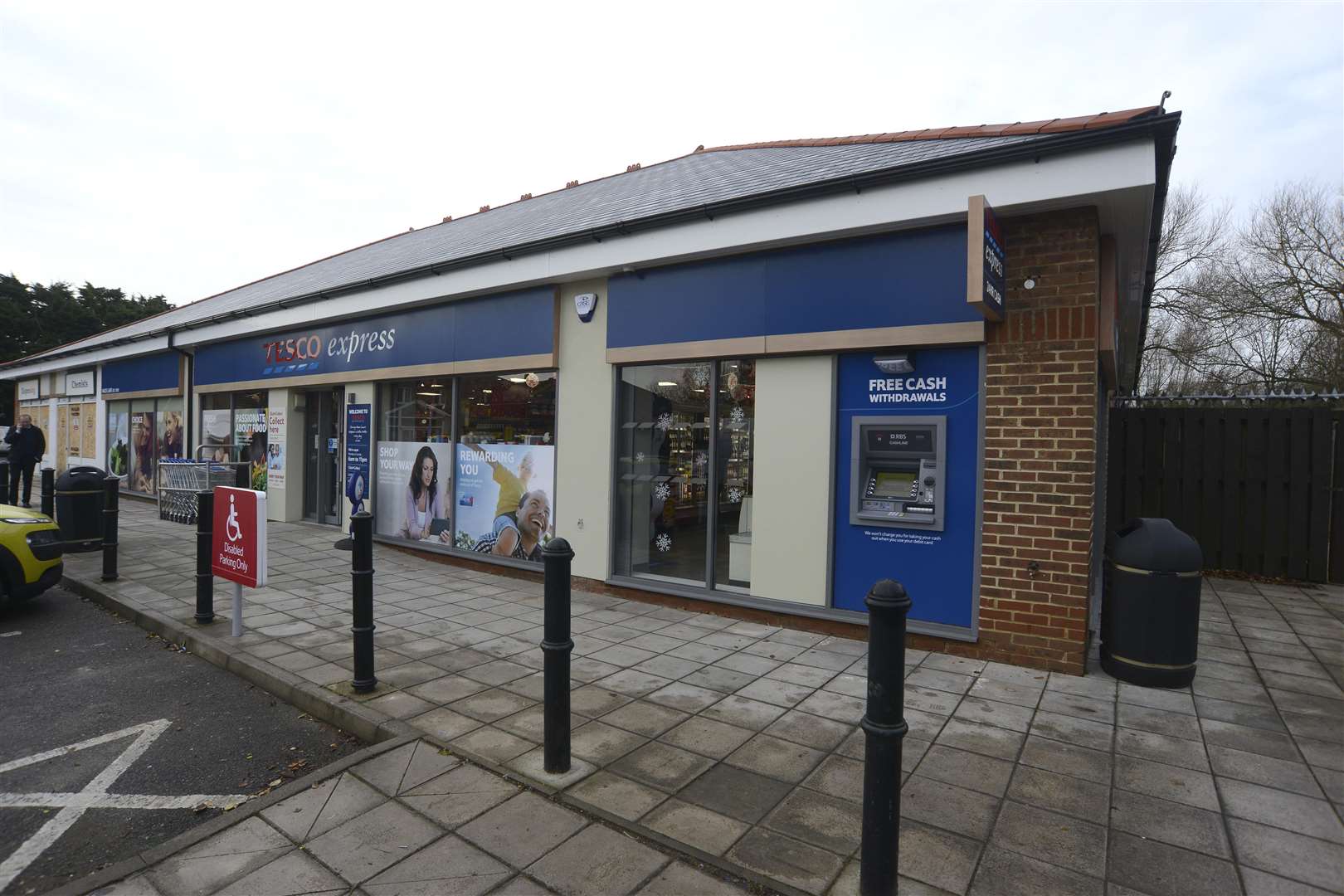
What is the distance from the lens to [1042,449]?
5.07 m

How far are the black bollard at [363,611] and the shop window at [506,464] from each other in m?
3.42

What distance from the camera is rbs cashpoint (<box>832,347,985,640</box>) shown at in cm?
537

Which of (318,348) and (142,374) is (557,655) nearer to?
(318,348)

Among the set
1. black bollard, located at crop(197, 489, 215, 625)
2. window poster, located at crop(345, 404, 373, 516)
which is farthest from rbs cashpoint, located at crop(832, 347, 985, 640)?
window poster, located at crop(345, 404, 373, 516)

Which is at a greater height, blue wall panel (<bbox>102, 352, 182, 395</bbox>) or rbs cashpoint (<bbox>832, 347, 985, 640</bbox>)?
blue wall panel (<bbox>102, 352, 182, 395</bbox>)

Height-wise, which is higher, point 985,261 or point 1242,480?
point 985,261

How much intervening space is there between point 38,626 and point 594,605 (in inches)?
193

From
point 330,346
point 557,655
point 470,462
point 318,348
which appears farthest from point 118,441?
point 557,655

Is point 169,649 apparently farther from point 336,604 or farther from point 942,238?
point 942,238

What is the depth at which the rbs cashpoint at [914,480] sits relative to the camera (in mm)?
5371

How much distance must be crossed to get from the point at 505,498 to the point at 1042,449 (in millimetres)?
5833

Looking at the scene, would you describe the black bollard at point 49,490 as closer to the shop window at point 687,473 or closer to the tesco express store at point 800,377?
the tesco express store at point 800,377

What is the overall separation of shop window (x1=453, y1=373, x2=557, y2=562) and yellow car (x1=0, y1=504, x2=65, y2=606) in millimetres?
3906

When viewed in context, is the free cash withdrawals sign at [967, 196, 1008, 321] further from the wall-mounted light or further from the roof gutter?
the wall-mounted light
